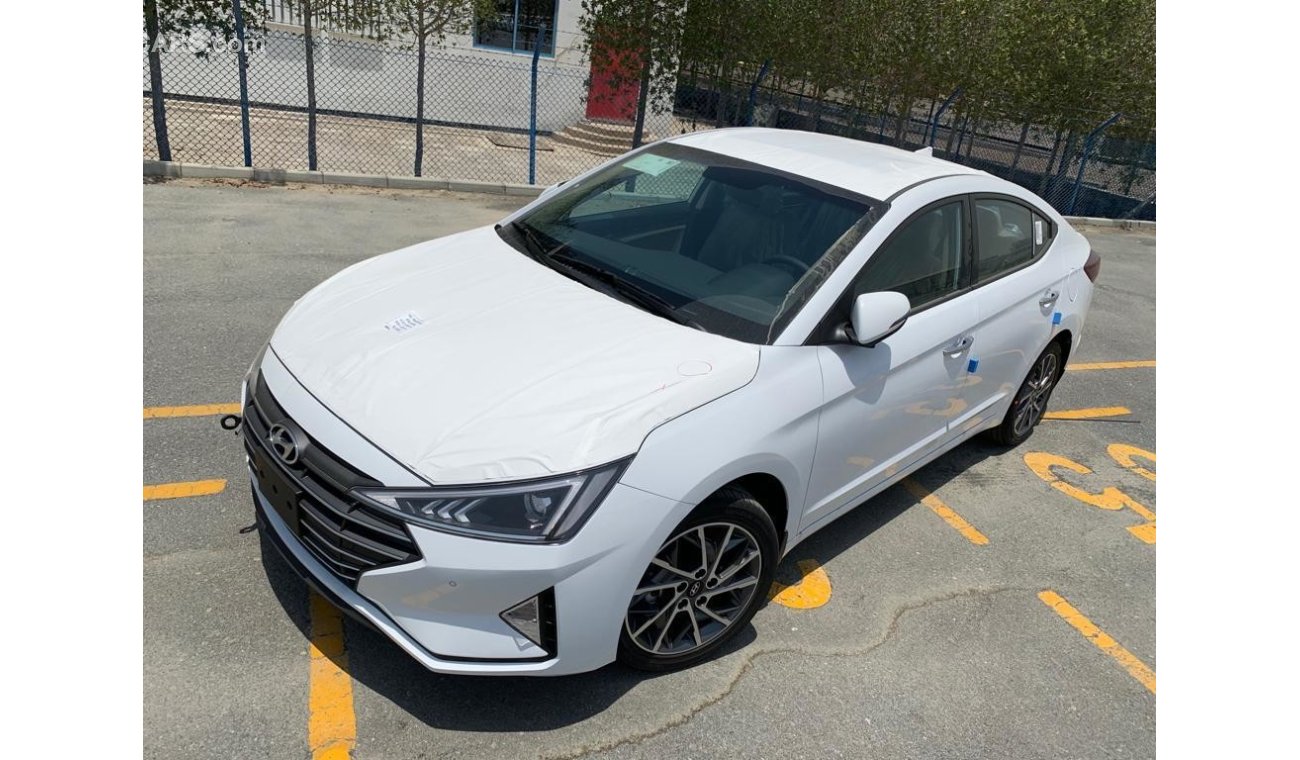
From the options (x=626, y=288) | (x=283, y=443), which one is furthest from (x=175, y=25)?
(x=283, y=443)

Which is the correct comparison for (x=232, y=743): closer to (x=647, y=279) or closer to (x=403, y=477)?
(x=403, y=477)

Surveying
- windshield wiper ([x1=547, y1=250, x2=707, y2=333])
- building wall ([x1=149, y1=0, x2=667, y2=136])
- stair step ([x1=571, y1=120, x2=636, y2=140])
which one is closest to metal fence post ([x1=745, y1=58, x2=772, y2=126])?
building wall ([x1=149, y1=0, x2=667, y2=136])

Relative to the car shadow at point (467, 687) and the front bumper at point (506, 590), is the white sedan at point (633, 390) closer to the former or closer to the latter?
the front bumper at point (506, 590)

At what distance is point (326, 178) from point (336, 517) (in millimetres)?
9110

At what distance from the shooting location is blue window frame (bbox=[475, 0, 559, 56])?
17734 mm

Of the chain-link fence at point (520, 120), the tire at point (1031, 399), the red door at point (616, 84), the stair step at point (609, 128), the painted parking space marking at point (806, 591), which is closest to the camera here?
the painted parking space marking at point (806, 591)

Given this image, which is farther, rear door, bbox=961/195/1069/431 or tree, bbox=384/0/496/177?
tree, bbox=384/0/496/177

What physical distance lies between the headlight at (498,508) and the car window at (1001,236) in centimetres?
260

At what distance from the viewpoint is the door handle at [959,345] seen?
3.84m

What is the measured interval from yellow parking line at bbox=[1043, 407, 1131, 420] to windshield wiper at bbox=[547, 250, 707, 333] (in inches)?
149

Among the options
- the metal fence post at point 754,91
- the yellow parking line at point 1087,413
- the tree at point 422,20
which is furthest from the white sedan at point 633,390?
the metal fence post at point 754,91

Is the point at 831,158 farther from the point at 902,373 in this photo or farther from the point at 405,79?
the point at 405,79

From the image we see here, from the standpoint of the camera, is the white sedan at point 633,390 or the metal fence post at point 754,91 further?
the metal fence post at point 754,91

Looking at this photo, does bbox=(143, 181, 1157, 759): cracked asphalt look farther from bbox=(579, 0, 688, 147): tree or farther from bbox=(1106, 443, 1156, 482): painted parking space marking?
bbox=(579, 0, 688, 147): tree
